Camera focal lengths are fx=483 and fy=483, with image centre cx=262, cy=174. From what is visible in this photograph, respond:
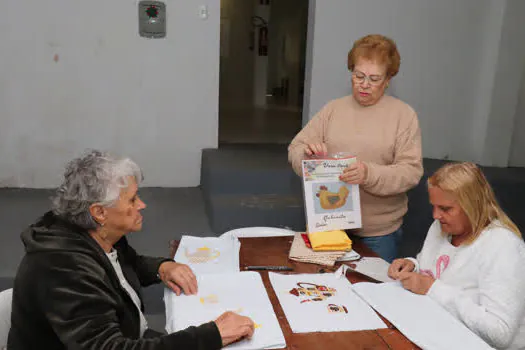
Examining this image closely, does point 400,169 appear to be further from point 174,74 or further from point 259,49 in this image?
point 259,49

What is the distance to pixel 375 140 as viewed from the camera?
2.19m

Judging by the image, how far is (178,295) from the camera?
1.66 m

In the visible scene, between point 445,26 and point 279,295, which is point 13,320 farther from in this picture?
point 445,26

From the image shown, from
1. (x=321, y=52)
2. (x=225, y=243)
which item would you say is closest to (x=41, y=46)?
(x=321, y=52)

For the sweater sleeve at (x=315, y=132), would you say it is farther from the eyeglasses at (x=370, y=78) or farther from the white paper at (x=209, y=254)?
the white paper at (x=209, y=254)

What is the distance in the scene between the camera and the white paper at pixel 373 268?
6.01 feet

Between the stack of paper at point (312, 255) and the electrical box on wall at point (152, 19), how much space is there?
301 centimetres

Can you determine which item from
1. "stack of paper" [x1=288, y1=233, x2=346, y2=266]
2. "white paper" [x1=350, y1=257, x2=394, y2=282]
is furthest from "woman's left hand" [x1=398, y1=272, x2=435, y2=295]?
"stack of paper" [x1=288, y1=233, x2=346, y2=266]

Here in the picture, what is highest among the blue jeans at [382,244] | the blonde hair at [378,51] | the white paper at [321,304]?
the blonde hair at [378,51]

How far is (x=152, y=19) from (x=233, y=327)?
3.56 meters

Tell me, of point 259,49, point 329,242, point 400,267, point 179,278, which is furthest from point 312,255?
point 259,49

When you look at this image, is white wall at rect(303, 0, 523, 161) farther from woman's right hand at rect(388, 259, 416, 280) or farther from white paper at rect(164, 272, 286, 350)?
white paper at rect(164, 272, 286, 350)

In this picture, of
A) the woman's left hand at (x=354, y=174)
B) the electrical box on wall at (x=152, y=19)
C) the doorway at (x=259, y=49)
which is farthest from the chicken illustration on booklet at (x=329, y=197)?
the doorway at (x=259, y=49)

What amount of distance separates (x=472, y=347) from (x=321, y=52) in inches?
139
